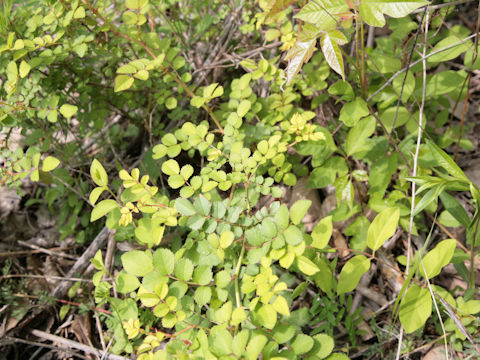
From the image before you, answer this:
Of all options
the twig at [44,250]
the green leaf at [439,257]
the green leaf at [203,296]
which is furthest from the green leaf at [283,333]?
the twig at [44,250]

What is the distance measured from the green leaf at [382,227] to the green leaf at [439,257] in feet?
0.51

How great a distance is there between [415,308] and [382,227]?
293 mm

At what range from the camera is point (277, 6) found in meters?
1.46

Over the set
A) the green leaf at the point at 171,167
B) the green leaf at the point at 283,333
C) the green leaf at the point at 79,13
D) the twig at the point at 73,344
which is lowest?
the twig at the point at 73,344

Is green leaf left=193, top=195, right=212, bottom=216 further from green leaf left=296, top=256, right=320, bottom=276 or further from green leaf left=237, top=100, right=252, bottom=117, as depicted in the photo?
green leaf left=237, top=100, right=252, bottom=117

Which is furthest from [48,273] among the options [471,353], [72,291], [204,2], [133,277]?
[471,353]

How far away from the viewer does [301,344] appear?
1091 millimetres

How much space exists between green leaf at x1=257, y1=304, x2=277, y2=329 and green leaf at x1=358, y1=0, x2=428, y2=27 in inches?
34.3

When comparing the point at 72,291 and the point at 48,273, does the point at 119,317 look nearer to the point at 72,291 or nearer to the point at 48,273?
the point at 72,291

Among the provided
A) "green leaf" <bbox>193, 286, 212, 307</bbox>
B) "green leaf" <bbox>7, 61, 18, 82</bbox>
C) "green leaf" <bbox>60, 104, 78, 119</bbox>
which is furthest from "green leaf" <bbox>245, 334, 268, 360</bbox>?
"green leaf" <bbox>7, 61, 18, 82</bbox>

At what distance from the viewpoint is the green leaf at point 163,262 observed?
1.09 m

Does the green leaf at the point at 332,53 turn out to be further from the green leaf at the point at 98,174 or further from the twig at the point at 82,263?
the twig at the point at 82,263

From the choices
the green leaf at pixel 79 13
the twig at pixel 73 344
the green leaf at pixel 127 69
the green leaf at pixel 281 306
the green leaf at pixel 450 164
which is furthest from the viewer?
the twig at pixel 73 344

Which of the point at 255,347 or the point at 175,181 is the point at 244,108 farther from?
the point at 255,347
